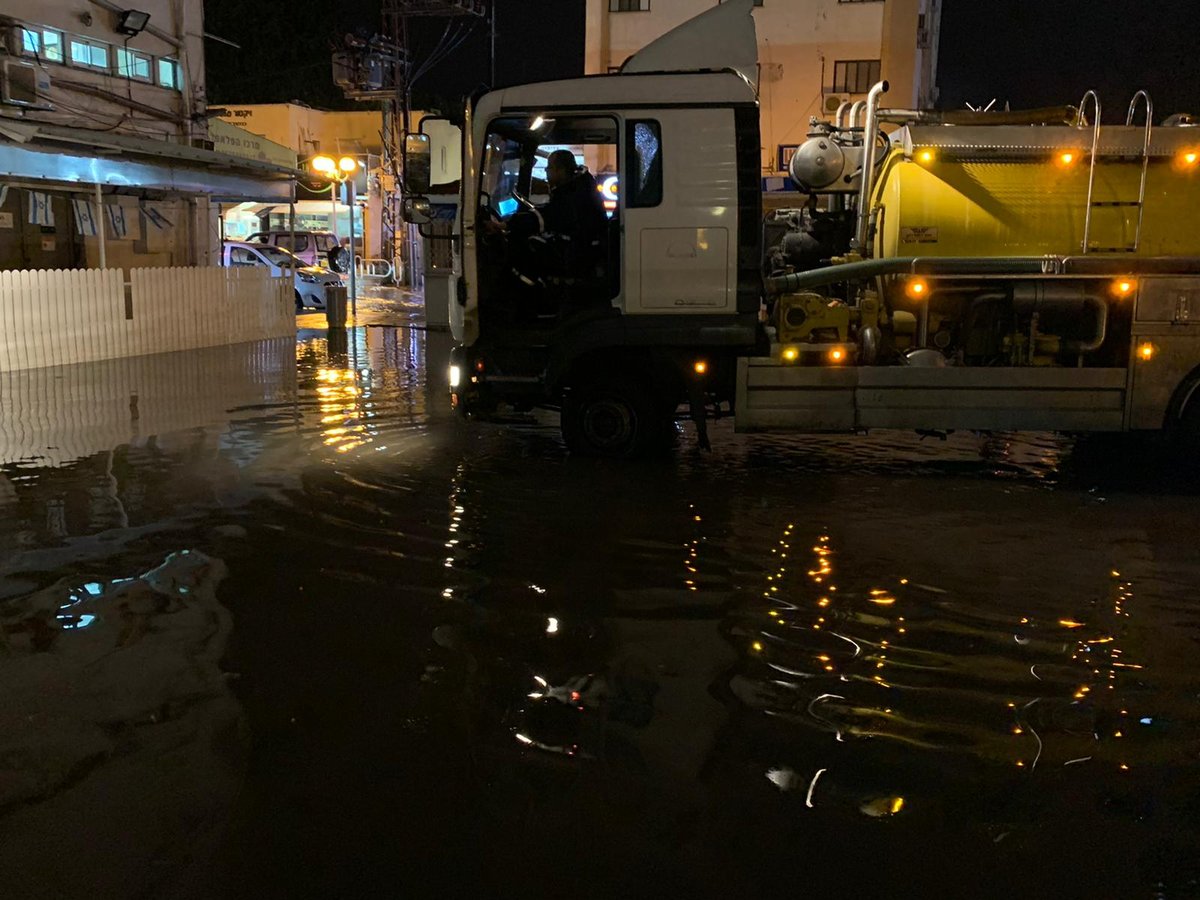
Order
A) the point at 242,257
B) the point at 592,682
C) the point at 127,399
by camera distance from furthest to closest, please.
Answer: the point at 242,257, the point at 127,399, the point at 592,682

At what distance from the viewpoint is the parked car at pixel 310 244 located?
28547 millimetres

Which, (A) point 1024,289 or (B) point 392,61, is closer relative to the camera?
(A) point 1024,289

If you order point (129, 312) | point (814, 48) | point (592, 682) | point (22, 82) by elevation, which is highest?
→ point (814, 48)

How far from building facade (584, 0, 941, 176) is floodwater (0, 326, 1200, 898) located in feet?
98.4

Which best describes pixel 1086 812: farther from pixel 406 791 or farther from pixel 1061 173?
pixel 1061 173

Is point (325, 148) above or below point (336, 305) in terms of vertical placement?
above

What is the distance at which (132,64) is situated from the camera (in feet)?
68.7

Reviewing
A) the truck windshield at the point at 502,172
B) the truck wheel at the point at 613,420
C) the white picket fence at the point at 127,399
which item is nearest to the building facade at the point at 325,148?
the white picket fence at the point at 127,399

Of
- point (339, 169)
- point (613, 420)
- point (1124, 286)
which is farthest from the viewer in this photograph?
point (339, 169)

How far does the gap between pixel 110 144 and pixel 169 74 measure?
6.49 metres

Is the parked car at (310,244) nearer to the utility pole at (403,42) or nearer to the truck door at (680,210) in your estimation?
the utility pole at (403,42)

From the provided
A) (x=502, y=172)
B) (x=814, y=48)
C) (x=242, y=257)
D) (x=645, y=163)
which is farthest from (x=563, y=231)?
(x=814, y=48)

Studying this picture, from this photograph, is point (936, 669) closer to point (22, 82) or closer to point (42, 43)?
point (22, 82)

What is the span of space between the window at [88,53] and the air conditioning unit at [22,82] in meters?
1.74
